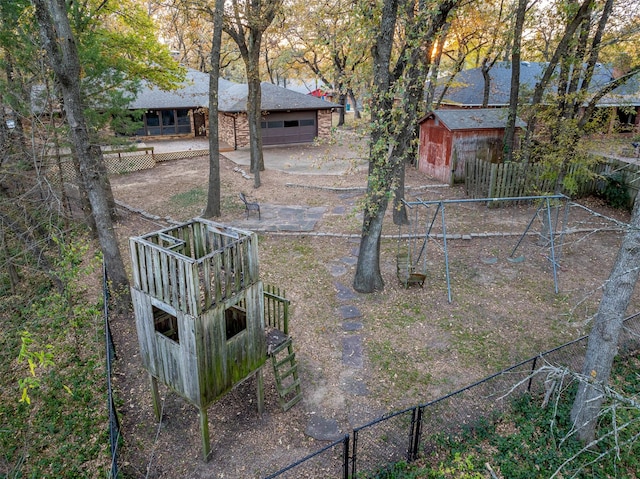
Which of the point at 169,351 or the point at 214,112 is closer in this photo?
the point at 169,351

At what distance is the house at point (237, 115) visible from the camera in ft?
82.1

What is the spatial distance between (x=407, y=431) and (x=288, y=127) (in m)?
22.6

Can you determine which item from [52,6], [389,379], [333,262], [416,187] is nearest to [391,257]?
[333,262]

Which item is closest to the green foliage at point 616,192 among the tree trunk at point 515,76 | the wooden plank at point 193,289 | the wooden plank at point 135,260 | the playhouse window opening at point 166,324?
the tree trunk at point 515,76

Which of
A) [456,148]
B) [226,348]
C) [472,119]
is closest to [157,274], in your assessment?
[226,348]

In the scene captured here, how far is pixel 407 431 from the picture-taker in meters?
6.19

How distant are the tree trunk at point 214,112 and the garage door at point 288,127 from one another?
40.0 feet

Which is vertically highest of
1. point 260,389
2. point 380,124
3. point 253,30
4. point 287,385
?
point 253,30

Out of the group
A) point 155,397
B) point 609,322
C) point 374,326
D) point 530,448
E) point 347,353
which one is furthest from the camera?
point 374,326

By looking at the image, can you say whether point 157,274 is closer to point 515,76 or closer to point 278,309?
point 278,309

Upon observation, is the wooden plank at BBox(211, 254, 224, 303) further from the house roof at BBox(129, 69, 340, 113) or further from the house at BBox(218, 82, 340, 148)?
the house at BBox(218, 82, 340, 148)

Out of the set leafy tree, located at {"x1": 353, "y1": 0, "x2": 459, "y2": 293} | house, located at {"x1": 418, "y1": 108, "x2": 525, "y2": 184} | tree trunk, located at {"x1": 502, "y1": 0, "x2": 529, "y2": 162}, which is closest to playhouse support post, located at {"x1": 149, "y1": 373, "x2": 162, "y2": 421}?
leafy tree, located at {"x1": 353, "y1": 0, "x2": 459, "y2": 293}

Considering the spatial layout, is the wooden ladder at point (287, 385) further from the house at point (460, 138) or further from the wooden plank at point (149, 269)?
the house at point (460, 138)

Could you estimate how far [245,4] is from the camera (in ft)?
49.4
